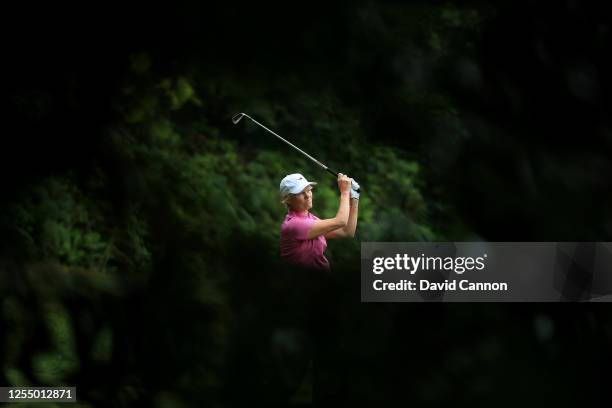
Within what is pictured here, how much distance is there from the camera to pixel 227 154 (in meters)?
3.77

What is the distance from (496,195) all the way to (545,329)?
1.67ft

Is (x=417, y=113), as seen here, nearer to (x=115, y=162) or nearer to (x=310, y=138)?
(x=310, y=138)

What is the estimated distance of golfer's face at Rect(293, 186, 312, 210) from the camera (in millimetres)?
3381

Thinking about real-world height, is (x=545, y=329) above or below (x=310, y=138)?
below

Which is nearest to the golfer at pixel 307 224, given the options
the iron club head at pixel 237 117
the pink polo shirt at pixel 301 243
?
the pink polo shirt at pixel 301 243

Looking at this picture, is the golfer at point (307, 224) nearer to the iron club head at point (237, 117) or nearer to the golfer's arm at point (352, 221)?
the golfer's arm at point (352, 221)

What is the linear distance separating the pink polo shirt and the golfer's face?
0.09ft

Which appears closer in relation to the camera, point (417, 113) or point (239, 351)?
point (239, 351)

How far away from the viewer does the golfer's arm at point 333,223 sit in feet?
10.6

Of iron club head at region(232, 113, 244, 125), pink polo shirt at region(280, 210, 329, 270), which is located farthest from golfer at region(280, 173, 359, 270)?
iron club head at region(232, 113, 244, 125)

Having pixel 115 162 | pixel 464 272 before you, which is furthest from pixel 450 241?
pixel 115 162

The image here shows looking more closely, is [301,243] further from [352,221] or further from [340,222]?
[352,221]

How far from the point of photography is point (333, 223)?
10.8ft

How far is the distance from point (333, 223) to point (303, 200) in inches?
6.6
